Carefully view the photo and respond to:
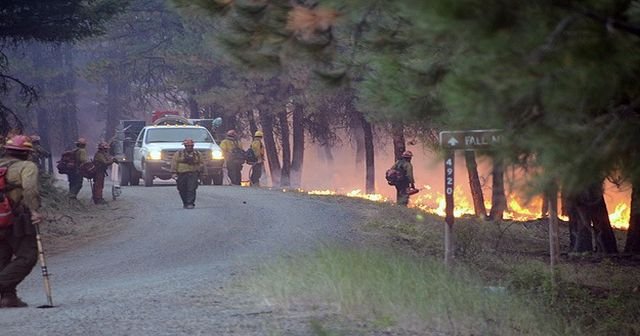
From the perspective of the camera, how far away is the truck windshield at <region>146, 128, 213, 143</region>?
34.9 meters

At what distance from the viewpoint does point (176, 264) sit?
17422 mm

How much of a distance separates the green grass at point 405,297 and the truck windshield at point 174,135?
21.5 meters

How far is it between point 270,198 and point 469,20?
2278 centimetres

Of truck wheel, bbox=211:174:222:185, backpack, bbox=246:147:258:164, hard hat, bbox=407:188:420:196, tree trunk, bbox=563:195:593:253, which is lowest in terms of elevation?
tree trunk, bbox=563:195:593:253

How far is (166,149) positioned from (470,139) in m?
24.0

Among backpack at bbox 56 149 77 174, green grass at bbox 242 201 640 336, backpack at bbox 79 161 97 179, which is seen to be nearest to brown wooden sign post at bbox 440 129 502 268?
green grass at bbox 242 201 640 336

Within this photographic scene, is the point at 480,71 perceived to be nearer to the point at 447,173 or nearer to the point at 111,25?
the point at 447,173

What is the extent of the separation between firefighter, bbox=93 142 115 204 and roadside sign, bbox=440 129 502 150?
16.9 metres

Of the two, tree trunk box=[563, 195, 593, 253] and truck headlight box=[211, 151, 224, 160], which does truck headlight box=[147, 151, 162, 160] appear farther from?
tree trunk box=[563, 195, 593, 253]

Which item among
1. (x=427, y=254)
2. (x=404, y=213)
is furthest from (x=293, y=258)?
(x=404, y=213)

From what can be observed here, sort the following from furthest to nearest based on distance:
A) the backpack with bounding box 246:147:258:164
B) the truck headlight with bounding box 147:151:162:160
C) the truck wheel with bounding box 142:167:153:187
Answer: the backpack with bounding box 246:147:258:164
the truck wheel with bounding box 142:167:153:187
the truck headlight with bounding box 147:151:162:160

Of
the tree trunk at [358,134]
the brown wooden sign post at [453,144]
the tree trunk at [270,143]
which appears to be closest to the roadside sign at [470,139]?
the brown wooden sign post at [453,144]

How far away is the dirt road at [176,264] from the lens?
11.0 meters

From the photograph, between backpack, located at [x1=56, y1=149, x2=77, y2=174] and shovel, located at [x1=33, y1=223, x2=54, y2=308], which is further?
backpack, located at [x1=56, y1=149, x2=77, y2=174]
